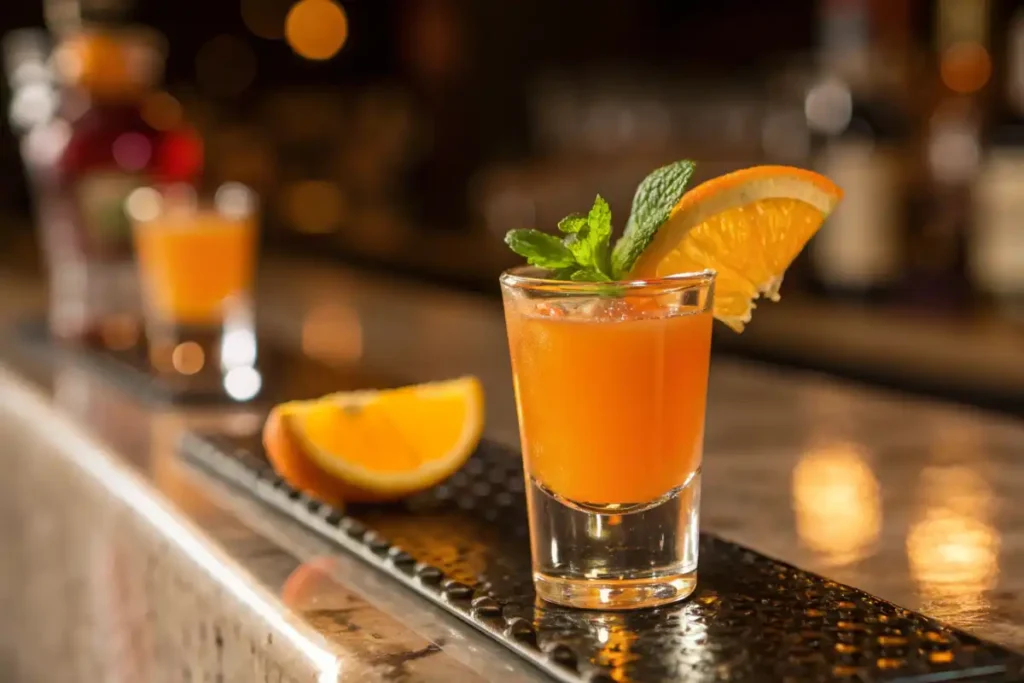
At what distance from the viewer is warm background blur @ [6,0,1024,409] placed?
225 centimetres

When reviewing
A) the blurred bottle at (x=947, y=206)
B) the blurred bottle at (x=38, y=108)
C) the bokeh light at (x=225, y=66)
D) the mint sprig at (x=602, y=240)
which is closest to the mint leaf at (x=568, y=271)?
the mint sprig at (x=602, y=240)

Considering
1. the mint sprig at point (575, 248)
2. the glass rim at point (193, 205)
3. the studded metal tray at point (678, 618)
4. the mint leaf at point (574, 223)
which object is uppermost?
the mint leaf at point (574, 223)

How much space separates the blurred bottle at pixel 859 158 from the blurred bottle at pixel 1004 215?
0.40 ft

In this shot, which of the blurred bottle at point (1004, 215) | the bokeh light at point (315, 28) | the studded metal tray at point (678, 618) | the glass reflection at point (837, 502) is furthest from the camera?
the bokeh light at point (315, 28)

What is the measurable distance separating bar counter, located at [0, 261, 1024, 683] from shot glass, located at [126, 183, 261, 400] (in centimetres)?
10

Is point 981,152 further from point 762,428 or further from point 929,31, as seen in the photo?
point 762,428

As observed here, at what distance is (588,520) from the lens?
28.4 inches

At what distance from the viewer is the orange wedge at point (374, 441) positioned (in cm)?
93

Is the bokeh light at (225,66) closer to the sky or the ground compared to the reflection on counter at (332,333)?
closer to the sky

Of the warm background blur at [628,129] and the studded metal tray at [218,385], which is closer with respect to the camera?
the studded metal tray at [218,385]

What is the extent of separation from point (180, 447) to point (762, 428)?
1.52 feet

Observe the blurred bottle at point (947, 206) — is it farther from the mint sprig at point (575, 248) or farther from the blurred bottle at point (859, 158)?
the mint sprig at point (575, 248)

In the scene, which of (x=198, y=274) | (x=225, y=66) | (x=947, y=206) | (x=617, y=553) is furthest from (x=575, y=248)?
(x=225, y=66)

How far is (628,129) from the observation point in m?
3.36
